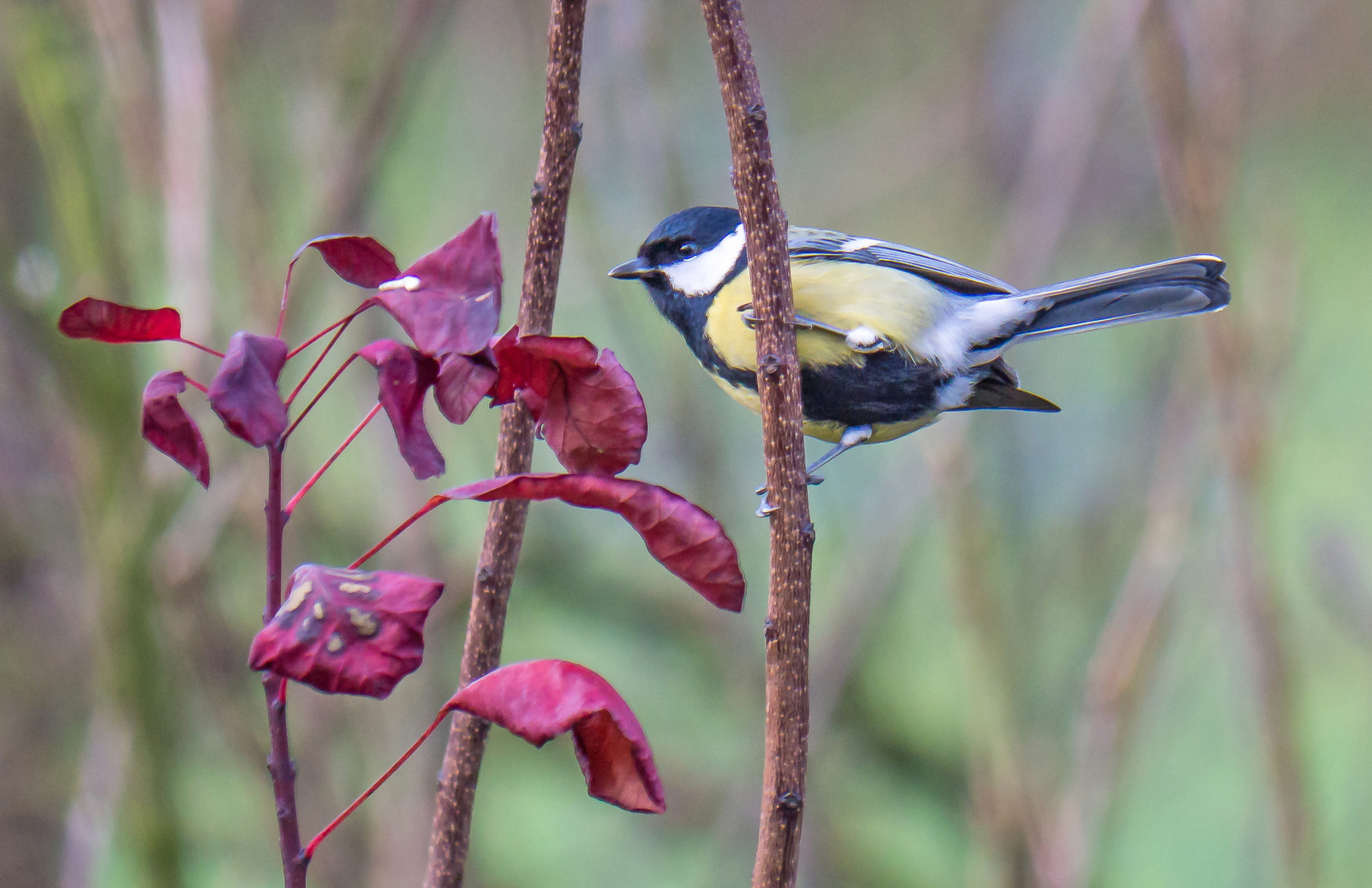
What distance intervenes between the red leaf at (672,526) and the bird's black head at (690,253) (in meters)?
0.68

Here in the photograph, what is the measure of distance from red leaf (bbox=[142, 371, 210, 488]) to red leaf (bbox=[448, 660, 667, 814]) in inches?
5.6

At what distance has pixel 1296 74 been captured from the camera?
132 inches

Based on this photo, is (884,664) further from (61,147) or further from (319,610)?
(319,610)

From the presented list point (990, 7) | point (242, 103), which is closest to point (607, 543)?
point (242, 103)

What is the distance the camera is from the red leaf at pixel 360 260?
→ 0.51 m

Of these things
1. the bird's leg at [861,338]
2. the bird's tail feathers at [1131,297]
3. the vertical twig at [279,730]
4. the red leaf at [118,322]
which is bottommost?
the vertical twig at [279,730]

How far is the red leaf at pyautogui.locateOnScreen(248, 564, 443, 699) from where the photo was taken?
15.7 inches

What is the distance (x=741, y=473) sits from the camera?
10.2 ft

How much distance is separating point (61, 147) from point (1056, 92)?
4.44ft

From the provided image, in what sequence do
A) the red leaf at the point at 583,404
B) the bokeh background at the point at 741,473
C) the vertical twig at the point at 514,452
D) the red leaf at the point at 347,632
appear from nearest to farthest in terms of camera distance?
1. the red leaf at the point at 347,632
2. the red leaf at the point at 583,404
3. the vertical twig at the point at 514,452
4. the bokeh background at the point at 741,473

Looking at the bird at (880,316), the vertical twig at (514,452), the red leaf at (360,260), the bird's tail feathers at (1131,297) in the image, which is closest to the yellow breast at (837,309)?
the bird at (880,316)

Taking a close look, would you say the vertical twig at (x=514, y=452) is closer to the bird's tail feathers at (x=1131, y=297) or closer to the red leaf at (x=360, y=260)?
the red leaf at (x=360, y=260)

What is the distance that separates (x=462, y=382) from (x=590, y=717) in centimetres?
14

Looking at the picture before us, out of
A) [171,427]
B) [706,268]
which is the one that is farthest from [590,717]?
[706,268]
